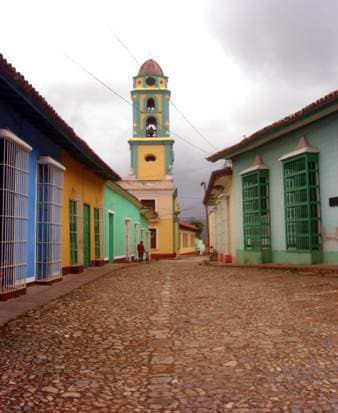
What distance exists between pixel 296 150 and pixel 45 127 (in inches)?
210

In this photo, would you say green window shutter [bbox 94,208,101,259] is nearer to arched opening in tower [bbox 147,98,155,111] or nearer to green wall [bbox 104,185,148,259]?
green wall [bbox 104,185,148,259]

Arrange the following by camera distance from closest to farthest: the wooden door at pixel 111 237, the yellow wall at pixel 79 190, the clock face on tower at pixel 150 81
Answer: the yellow wall at pixel 79 190
the wooden door at pixel 111 237
the clock face on tower at pixel 150 81

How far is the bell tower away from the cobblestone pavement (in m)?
25.8

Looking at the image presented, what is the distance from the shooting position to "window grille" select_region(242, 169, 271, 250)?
13.0 m

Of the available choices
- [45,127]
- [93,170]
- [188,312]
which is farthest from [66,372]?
[93,170]

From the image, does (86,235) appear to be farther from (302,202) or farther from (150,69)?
(150,69)

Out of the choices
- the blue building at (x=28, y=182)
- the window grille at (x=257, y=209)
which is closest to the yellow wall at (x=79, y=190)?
the blue building at (x=28, y=182)

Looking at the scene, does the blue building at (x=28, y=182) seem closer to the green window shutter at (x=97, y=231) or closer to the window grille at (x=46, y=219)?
the window grille at (x=46, y=219)

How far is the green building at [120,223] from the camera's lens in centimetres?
1823

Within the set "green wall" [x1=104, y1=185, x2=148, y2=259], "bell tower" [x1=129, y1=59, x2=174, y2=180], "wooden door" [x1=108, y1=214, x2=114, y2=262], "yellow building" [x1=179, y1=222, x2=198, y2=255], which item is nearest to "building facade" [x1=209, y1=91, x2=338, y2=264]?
"green wall" [x1=104, y1=185, x2=148, y2=259]

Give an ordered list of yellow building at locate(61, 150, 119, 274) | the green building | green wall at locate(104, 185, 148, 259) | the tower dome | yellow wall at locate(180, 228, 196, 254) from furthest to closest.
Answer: yellow wall at locate(180, 228, 196, 254) → the tower dome → the green building → green wall at locate(104, 185, 148, 259) → yellow building at locate(61, 150, 119, 274)

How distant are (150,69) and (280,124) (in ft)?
76.1

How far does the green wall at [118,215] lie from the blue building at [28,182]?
6780mm

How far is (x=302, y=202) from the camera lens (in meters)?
11.0
